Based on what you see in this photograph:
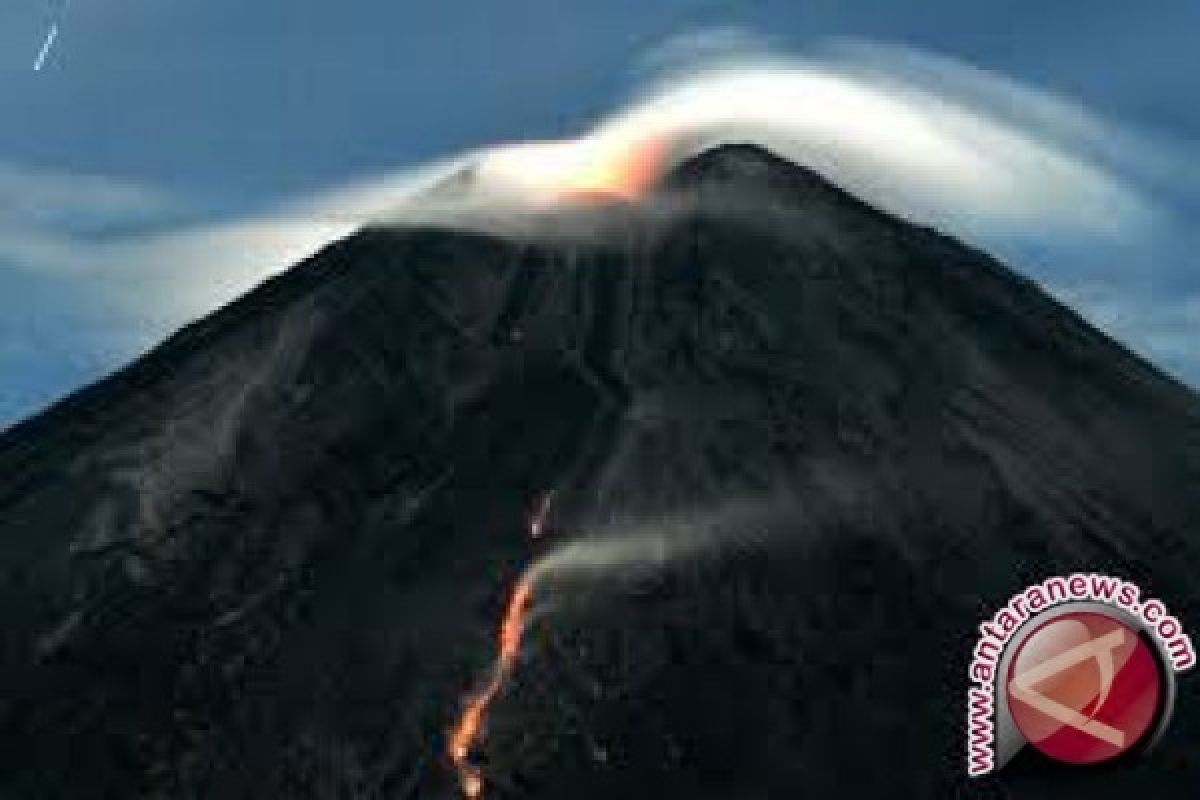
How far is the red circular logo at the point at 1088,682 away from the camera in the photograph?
57969 millimetres

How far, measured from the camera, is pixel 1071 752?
61281 millimetres

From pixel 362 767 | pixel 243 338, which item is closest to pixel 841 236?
pixel 243 338

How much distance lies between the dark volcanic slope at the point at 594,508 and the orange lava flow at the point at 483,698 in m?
0.93

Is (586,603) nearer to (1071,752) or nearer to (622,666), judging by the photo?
(622,666)

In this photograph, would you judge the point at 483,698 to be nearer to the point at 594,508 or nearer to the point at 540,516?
the point at 540,516

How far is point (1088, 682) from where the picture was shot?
5816 centimetres

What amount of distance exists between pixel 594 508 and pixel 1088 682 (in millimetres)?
71841

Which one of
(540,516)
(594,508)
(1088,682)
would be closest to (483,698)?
(540,516)

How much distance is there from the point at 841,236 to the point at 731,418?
89.7ft
